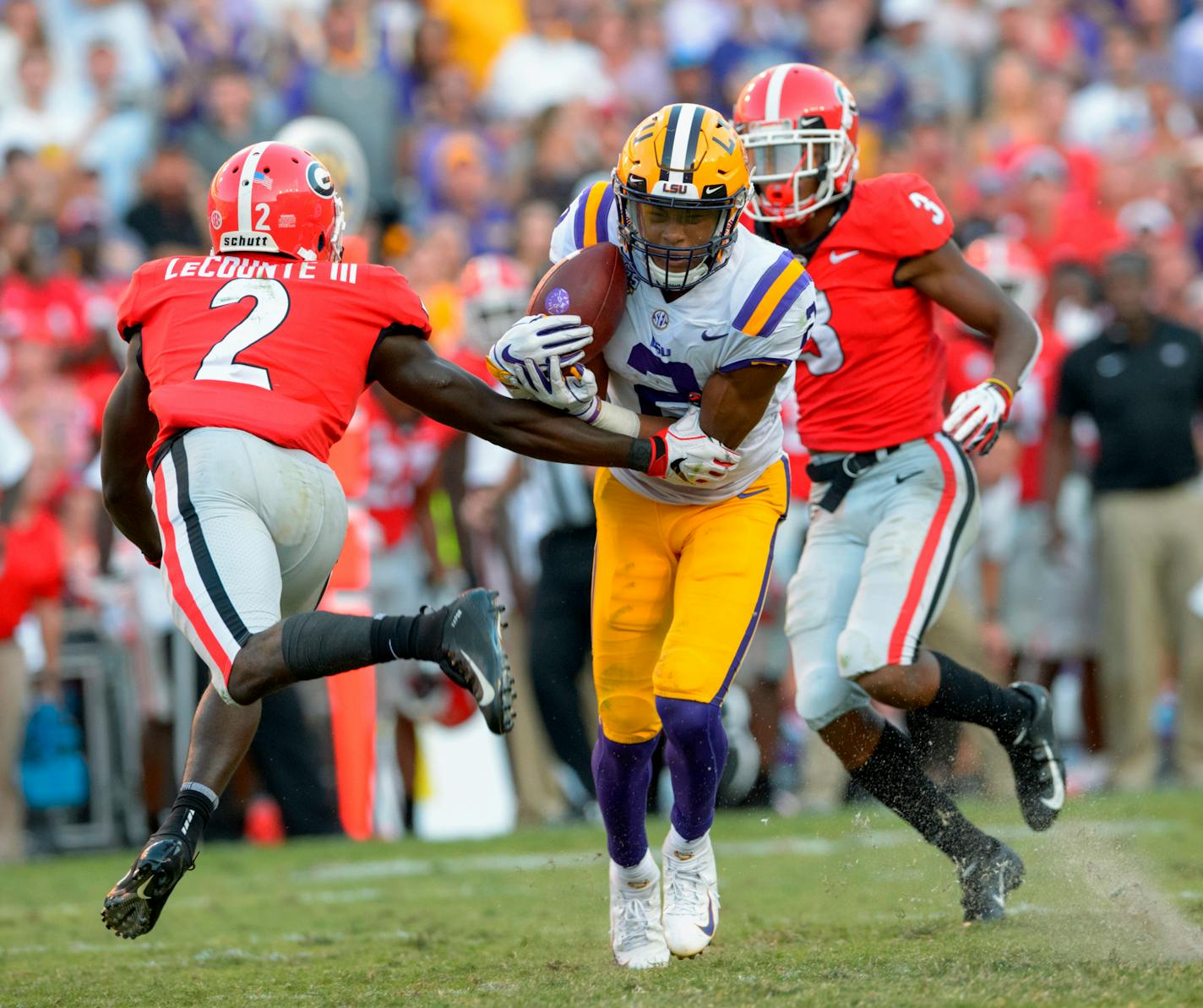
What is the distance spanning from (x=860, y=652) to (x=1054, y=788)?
29.7 inches

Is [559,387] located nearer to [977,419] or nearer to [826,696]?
[977,419]

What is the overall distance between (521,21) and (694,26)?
46.3 inches

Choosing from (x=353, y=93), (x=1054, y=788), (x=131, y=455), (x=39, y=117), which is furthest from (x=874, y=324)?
(x=39, y=117)

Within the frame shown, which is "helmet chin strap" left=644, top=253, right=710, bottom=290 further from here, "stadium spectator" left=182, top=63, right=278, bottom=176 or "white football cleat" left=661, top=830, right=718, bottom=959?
"stadium spectator" left=182, top=63, right=278, bottom=176

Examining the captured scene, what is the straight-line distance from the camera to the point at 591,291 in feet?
15.1

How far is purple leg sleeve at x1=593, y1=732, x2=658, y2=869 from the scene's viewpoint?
16.2ft

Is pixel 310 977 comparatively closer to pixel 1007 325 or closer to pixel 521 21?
pixel 1007 325

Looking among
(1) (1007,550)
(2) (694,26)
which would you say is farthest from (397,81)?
(1) (1007,550)

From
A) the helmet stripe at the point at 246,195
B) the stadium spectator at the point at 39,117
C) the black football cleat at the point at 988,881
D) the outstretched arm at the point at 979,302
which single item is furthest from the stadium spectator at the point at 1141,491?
the stadium spectator at the point at 39,117

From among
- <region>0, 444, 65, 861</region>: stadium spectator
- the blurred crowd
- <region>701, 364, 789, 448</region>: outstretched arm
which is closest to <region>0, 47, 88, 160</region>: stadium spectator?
the blurred crowd

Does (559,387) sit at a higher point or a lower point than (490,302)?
lower

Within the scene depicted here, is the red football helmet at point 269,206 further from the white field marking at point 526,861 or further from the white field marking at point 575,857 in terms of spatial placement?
the white field marking at point 575,857

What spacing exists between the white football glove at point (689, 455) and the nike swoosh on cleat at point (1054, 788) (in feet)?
4.96

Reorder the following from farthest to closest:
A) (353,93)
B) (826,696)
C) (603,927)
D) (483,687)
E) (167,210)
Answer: (353,93), (167,210), (603,927), (826,696), (483,687)
